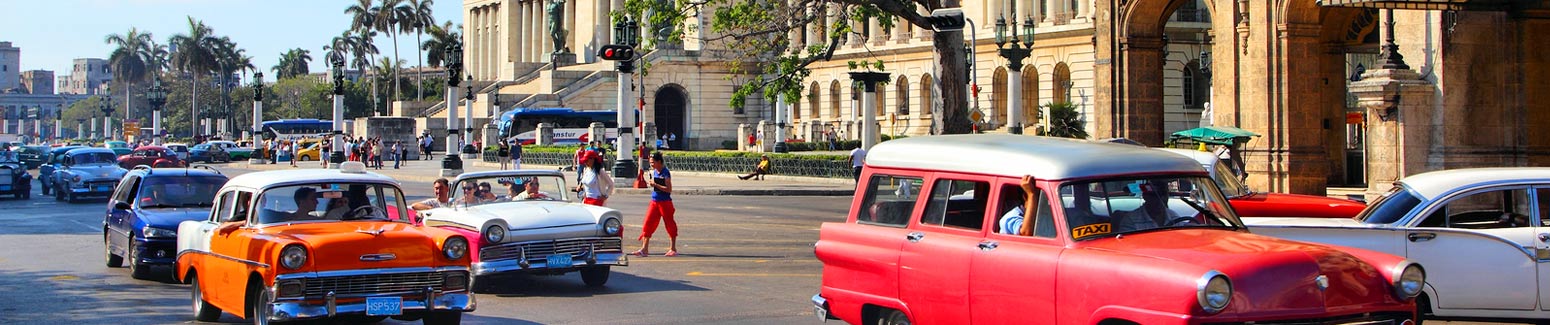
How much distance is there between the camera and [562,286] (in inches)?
603

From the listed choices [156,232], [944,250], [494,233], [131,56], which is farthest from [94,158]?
[131,56]

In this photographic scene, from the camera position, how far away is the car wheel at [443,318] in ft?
36.5

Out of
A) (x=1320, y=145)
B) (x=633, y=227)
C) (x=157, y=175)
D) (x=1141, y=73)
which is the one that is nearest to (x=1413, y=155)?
(x=1320, y=145)

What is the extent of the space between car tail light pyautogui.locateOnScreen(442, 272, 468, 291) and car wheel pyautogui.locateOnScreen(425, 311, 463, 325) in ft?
0.61

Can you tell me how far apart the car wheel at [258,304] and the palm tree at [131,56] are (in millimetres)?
157817

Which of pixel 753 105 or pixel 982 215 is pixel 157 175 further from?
pixel 753 105

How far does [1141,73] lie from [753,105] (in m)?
54.7

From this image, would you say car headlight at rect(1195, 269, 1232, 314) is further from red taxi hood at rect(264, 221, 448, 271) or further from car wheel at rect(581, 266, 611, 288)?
car wheel at rect(581, 266, 611, 288)

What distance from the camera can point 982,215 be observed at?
8727 millimetres

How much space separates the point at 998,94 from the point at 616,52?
33764mm

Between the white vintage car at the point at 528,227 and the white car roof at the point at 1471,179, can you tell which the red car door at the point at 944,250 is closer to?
the white car roof at the point at 1471,179

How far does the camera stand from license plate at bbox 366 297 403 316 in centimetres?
1068

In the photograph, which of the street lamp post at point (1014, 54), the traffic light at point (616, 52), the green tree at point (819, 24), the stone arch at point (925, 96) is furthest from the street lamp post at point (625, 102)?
the stone arch at point (925, 96)

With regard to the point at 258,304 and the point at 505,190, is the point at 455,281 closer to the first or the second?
the point at 258,304
